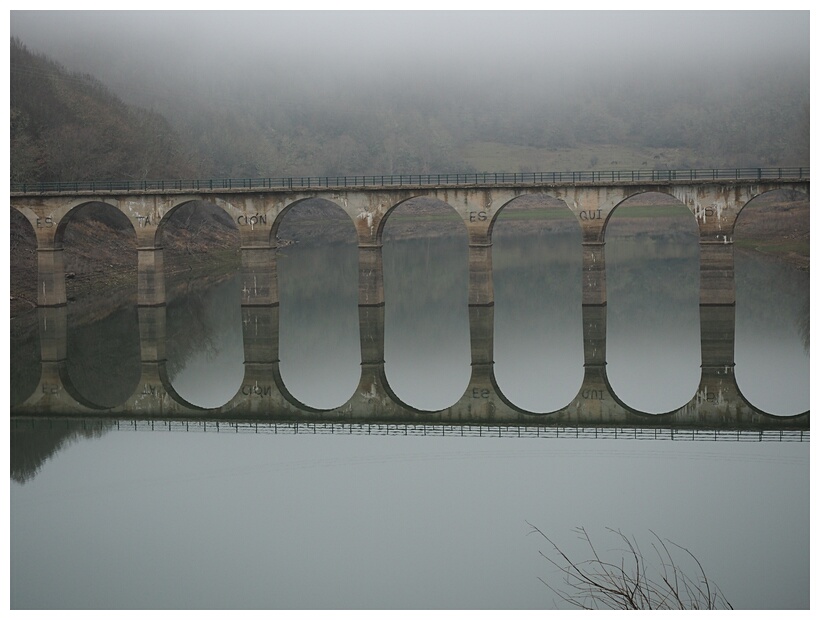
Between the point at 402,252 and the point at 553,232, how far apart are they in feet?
90.2

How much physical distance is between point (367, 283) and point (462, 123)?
130 meters

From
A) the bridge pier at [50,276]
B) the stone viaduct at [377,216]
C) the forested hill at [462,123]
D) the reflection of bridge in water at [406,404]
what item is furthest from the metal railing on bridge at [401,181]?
the forested hill at [462,123]

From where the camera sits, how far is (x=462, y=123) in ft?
604

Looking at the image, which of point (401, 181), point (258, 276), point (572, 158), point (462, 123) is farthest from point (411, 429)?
point (462, 123)

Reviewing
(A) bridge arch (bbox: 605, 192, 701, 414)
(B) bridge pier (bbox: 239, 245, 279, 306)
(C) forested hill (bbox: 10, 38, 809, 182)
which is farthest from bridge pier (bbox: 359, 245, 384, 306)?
(C) forested hill (bbox: 10, 38, 809, 182)

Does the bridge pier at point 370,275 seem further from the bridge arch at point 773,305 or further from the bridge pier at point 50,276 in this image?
the bridge arch at point 773,305

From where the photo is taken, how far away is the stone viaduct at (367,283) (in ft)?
129

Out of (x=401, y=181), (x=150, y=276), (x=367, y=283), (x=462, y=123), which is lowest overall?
(x=367, y=283)

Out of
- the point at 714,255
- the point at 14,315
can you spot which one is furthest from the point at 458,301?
the point at 14,315

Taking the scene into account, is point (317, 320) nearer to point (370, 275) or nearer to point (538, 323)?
point (370, 275)

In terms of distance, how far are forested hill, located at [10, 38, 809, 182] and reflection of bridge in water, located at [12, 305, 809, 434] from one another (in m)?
50.5

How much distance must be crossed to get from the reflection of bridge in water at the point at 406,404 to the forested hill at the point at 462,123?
5049 cm

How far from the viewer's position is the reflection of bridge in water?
3559 centimetres

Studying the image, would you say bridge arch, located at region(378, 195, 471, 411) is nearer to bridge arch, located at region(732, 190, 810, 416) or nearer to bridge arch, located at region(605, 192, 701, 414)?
bridge arch, located at region(605, 192, 701, 414)
